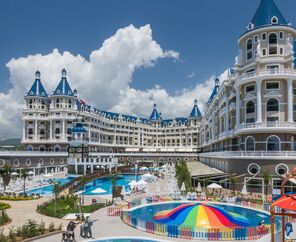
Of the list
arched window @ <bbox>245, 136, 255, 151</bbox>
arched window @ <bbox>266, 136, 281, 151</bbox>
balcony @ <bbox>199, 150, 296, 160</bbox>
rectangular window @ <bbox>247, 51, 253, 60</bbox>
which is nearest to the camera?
balcony @ <bbox>199, 150, 296, 160</bbox>

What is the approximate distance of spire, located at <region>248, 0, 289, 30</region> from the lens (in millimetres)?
42750

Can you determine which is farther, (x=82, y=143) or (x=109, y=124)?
(x=109, y=124)

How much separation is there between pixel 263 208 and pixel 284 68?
2106cm

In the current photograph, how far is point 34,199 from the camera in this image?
35.2 meters

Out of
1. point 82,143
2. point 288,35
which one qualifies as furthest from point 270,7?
point 82,143

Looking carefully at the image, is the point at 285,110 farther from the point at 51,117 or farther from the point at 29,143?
the point at 29,143

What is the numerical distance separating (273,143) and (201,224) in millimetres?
21724

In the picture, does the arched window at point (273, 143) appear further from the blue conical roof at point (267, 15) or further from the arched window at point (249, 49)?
the blue conical roof at point (267, 15)

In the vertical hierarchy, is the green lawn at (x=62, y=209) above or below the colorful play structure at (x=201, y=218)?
below

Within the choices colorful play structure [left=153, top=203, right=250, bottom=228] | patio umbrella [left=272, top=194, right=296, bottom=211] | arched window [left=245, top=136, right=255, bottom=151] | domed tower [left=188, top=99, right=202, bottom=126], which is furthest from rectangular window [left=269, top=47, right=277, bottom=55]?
domed tower [left=188, top=99, right=202, bottom=126]

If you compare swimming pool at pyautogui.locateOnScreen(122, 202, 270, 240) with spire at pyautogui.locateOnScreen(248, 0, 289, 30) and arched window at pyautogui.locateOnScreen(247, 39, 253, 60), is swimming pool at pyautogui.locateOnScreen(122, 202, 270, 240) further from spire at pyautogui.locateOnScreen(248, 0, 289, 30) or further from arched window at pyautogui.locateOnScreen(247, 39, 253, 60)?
spire at pyautogui.locateOnScreen(248, 0, 289, 30)

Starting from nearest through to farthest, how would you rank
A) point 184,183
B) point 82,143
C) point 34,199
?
point 34,199, point 184,183, point 82,143

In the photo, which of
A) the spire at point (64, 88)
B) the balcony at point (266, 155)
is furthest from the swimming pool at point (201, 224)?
the spire at point (64, 88)

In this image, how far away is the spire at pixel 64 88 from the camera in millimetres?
87375
